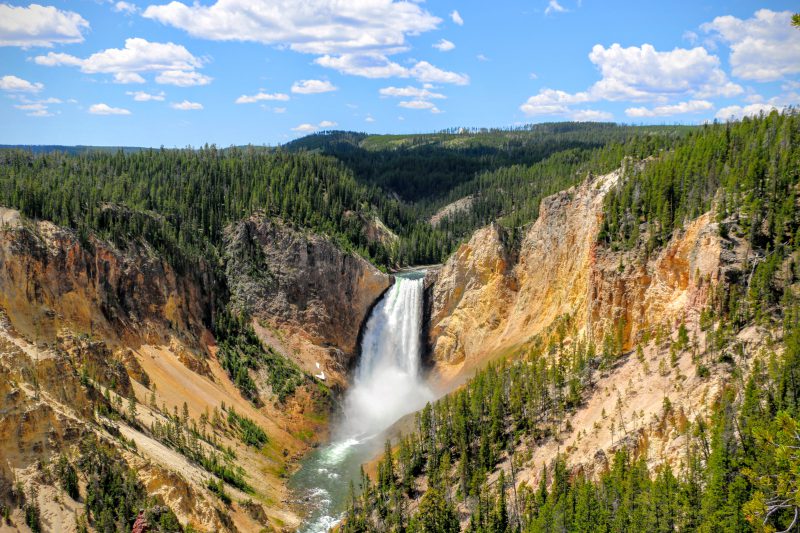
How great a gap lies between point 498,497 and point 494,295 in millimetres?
38301

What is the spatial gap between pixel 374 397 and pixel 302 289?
732 inches

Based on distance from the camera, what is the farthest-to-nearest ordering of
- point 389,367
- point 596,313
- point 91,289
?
point 389,367 → point 91,289 → point 596,313

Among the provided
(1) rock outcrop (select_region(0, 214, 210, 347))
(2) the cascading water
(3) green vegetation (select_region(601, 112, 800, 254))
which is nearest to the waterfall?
(2) the cascading water

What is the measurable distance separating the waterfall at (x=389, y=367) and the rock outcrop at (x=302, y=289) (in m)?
2.25

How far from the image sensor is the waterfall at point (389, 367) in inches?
3622

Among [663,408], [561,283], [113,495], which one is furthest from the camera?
[561,283]

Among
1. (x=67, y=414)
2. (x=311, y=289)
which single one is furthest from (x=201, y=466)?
(x=311, y=289)

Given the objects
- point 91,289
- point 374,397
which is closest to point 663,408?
point 374,397

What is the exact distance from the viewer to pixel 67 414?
5447cm

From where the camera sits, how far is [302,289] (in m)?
102

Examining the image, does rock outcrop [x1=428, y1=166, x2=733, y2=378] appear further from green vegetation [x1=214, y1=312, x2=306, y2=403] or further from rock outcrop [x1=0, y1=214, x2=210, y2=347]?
rock outcrop [x1=0, y1=214, x2=210, y2=347]

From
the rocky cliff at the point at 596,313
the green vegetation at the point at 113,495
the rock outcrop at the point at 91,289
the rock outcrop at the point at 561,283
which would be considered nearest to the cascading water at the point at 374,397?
the rock outcrop at the point at 561,283

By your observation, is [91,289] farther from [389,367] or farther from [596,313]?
[596,313]

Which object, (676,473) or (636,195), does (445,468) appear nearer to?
(676,473)
